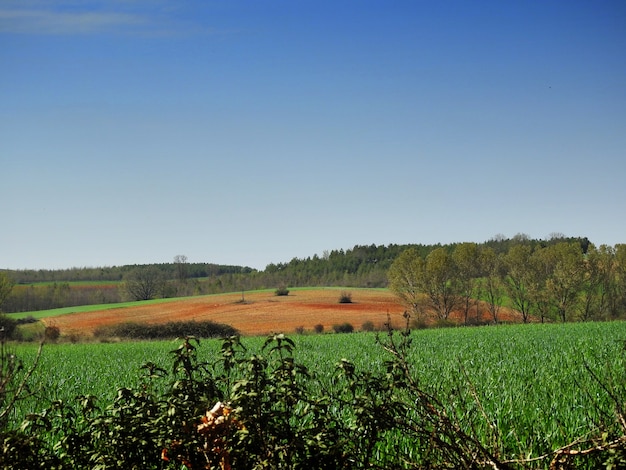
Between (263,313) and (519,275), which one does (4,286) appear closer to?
(263,313)

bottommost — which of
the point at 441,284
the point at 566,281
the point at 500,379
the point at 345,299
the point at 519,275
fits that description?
the point at 345,299

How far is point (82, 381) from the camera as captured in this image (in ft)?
53.1

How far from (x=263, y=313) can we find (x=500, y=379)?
62.4m

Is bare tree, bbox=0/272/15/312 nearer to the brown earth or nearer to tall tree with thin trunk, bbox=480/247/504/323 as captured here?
the brown earth

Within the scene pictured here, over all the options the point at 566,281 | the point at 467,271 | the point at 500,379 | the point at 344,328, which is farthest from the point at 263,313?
the point at 500,379

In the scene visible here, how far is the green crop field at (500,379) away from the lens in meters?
7.75

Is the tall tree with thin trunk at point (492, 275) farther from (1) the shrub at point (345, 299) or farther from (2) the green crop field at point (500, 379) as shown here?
(2) the green crop field at point (500, 379)

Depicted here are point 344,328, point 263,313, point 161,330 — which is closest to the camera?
point 161,330

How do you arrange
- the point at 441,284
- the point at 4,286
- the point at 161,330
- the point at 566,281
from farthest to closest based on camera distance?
the point at 4,286, the point at 441,284, the point at 566,281, the point at 161,330

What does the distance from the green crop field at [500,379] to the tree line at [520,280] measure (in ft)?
128

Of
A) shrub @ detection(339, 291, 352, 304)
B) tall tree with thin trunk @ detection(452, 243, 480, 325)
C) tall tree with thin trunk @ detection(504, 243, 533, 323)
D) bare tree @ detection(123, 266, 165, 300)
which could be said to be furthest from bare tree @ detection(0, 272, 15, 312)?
tall tree with thin trunk @ detection(504, 243, 533, 323)

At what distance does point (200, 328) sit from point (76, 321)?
33921mm

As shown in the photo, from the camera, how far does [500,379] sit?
13.9 metres

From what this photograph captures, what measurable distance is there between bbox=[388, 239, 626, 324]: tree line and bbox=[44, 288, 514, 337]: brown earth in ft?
12.9
